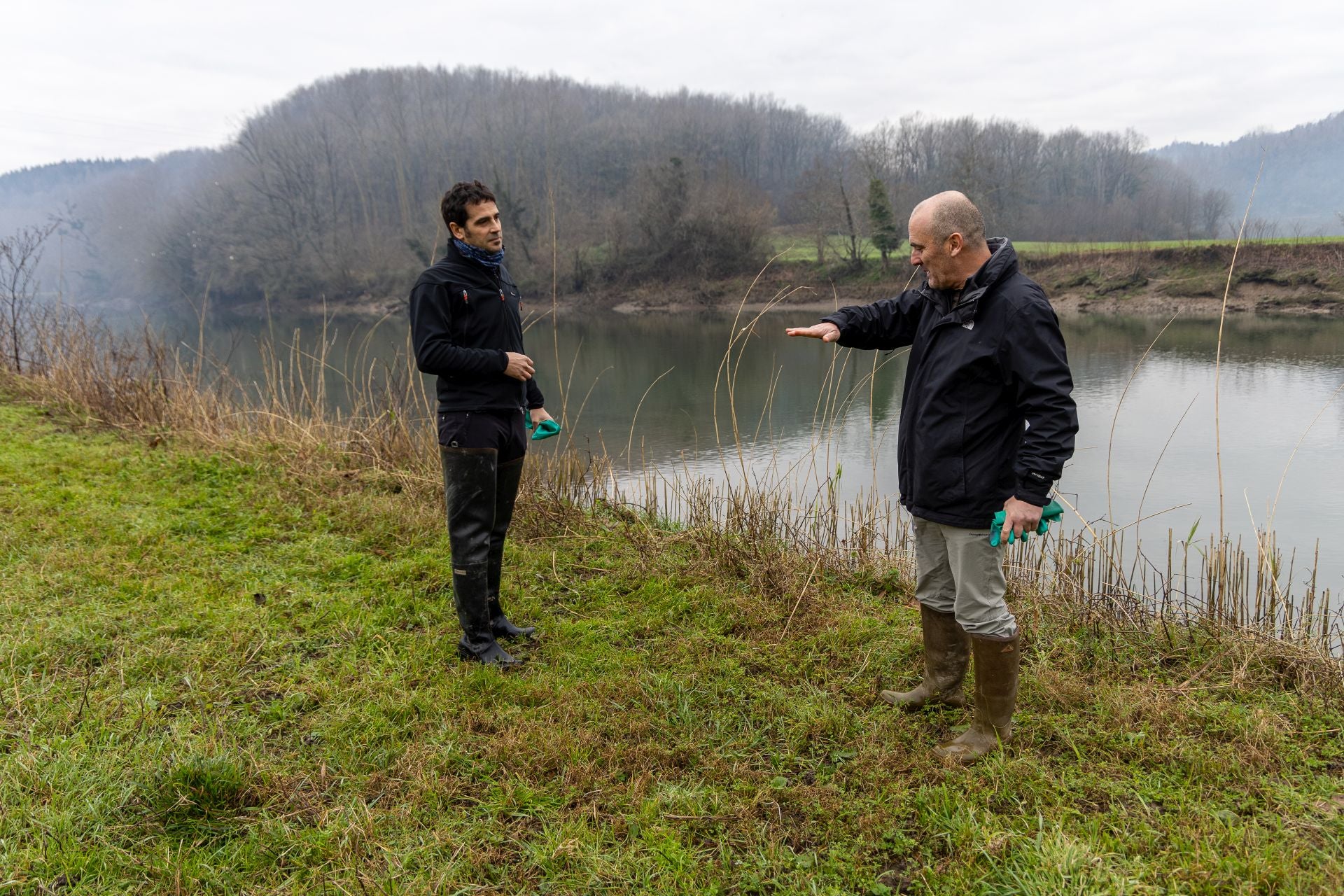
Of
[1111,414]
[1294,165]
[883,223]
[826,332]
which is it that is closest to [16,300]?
[826,332]

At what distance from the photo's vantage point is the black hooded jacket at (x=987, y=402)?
218cm

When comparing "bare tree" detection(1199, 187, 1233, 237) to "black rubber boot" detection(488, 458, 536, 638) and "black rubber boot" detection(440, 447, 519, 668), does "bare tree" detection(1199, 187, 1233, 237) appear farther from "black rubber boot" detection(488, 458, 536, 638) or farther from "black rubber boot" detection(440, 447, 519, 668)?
"black rubber boot" detection(440, 447, 519, 668)

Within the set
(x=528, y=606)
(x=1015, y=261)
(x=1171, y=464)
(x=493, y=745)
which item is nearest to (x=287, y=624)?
(x=528, y=606)

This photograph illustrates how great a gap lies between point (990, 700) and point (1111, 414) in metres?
8.85

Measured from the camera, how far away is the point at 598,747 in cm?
252

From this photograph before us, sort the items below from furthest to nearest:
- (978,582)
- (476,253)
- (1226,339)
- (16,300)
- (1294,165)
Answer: (1294,165) → (1226,339) → (16,300) → (476,253) → (978,582)

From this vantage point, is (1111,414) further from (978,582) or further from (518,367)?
(518,367)

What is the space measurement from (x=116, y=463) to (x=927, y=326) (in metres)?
5.62

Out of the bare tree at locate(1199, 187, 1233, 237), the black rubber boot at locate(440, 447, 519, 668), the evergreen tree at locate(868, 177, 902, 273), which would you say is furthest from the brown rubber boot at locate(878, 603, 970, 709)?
the bare tree at locate(1199, 187, 1233, 237)

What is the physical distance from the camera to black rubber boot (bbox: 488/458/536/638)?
3209mm

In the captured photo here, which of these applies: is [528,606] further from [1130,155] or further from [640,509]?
[1130,155]

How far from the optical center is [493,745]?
2475 mm

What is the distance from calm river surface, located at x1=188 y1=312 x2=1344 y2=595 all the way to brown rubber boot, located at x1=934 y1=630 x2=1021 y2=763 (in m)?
1.76

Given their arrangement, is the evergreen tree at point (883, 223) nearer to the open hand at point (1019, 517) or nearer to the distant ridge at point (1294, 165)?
the open hand at point (1019, 517)
